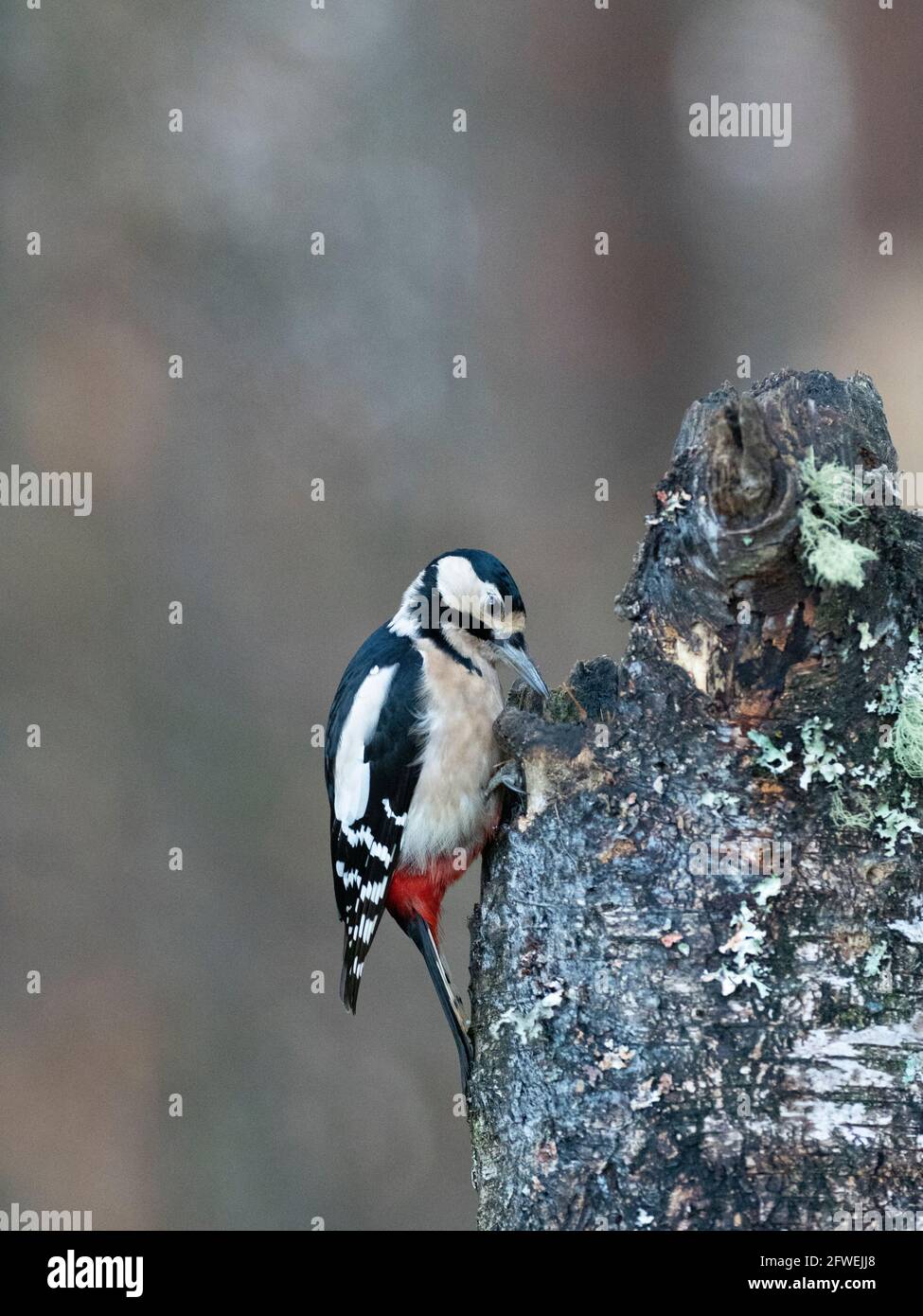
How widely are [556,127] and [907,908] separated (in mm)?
3971

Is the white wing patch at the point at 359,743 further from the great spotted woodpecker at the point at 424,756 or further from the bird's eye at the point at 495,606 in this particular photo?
the bird's eye at the point at 495,606

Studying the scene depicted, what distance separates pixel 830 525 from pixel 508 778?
93cm

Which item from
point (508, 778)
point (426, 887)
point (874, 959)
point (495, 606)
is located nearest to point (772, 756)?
point (874, 959)

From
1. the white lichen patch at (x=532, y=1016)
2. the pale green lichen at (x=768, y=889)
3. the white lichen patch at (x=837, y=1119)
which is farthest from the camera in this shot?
the white lichen patch at (x=532, y=1016)

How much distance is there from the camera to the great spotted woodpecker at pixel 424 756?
2.91m

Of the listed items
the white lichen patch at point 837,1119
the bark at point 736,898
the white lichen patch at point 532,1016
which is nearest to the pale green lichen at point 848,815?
the bark at point 736,898

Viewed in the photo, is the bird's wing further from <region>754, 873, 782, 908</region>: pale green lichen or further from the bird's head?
<region>754, 873, 782, 908</region>: pale green lichen

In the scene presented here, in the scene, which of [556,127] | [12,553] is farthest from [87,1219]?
[556,127]

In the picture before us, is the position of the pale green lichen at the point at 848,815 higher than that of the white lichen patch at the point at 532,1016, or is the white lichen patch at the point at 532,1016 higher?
the pale green lichen at the point at 848,815

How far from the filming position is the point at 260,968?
16.2ft

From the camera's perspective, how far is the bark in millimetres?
1870

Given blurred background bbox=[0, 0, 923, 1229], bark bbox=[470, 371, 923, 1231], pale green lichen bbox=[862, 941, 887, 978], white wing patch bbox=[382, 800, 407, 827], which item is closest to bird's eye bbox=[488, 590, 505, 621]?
white wing patch bbox=[382, 800, 407, 827]

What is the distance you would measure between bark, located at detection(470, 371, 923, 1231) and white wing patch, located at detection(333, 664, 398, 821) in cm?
92
